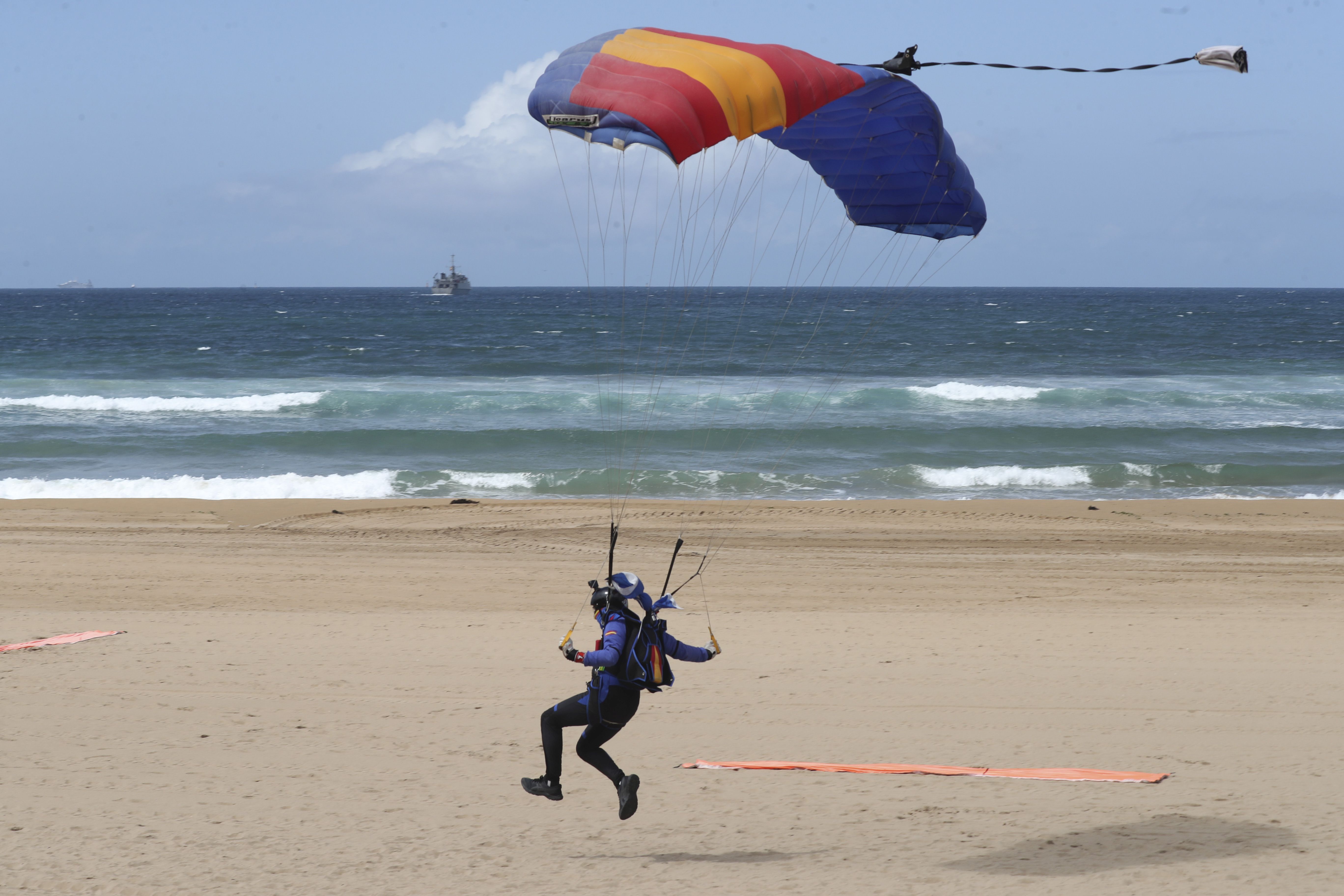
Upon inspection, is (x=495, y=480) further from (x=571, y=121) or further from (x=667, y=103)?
(x=667, y=103)

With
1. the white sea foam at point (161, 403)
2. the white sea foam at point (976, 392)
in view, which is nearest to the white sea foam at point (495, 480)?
the white sea foam at point (161, 403)

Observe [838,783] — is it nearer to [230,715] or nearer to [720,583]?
[230,715]

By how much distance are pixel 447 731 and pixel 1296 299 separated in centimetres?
14944

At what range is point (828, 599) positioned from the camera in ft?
36.0

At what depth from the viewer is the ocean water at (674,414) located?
721 inches

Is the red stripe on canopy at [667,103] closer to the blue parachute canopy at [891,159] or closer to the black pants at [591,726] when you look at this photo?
the blue parachute canopy at [891,159]

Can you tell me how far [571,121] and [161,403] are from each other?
24.4 meters

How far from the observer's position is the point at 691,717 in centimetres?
731

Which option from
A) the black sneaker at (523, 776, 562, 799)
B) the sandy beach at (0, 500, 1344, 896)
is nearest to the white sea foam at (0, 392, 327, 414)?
the sandy beach at (0, 500, 1344, 896)

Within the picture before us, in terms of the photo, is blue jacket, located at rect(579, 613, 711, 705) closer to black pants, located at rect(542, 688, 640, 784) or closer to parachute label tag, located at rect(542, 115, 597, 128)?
black pants, located at rect(542, 688, 640, 784)

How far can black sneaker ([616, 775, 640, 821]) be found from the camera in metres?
5.15

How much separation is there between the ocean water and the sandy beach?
277cm

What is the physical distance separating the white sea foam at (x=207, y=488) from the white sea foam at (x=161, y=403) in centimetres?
863

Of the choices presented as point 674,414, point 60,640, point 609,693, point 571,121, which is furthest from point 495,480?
point 609,693
